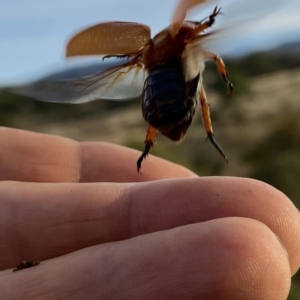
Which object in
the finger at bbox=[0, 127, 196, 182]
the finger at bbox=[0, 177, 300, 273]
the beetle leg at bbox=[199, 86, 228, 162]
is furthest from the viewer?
the finger at bbox=[0, 127, 196, 182]

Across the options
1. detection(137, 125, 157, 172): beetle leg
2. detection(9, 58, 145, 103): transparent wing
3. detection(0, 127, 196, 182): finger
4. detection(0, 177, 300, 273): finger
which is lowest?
detection(0, 127, 196, 182): finger

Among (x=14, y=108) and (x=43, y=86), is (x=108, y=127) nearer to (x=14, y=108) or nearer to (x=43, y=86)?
(x=14, y=108)

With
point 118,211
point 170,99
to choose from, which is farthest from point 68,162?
point 170,99

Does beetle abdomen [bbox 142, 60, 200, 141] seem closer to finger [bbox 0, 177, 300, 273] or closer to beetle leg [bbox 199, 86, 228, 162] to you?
beetle leg [bbox 199, 86, 228, 162]

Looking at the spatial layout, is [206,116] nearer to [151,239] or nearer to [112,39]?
[112,39]

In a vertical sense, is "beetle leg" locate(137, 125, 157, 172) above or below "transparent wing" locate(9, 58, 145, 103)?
below

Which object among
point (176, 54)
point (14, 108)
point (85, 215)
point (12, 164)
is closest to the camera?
point (176, 54)

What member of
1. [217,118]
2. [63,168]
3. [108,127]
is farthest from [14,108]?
[63,168]

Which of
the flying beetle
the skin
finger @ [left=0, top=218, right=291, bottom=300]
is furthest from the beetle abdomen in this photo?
finger @ [left=0, top=218, right=291, bottom=300]
